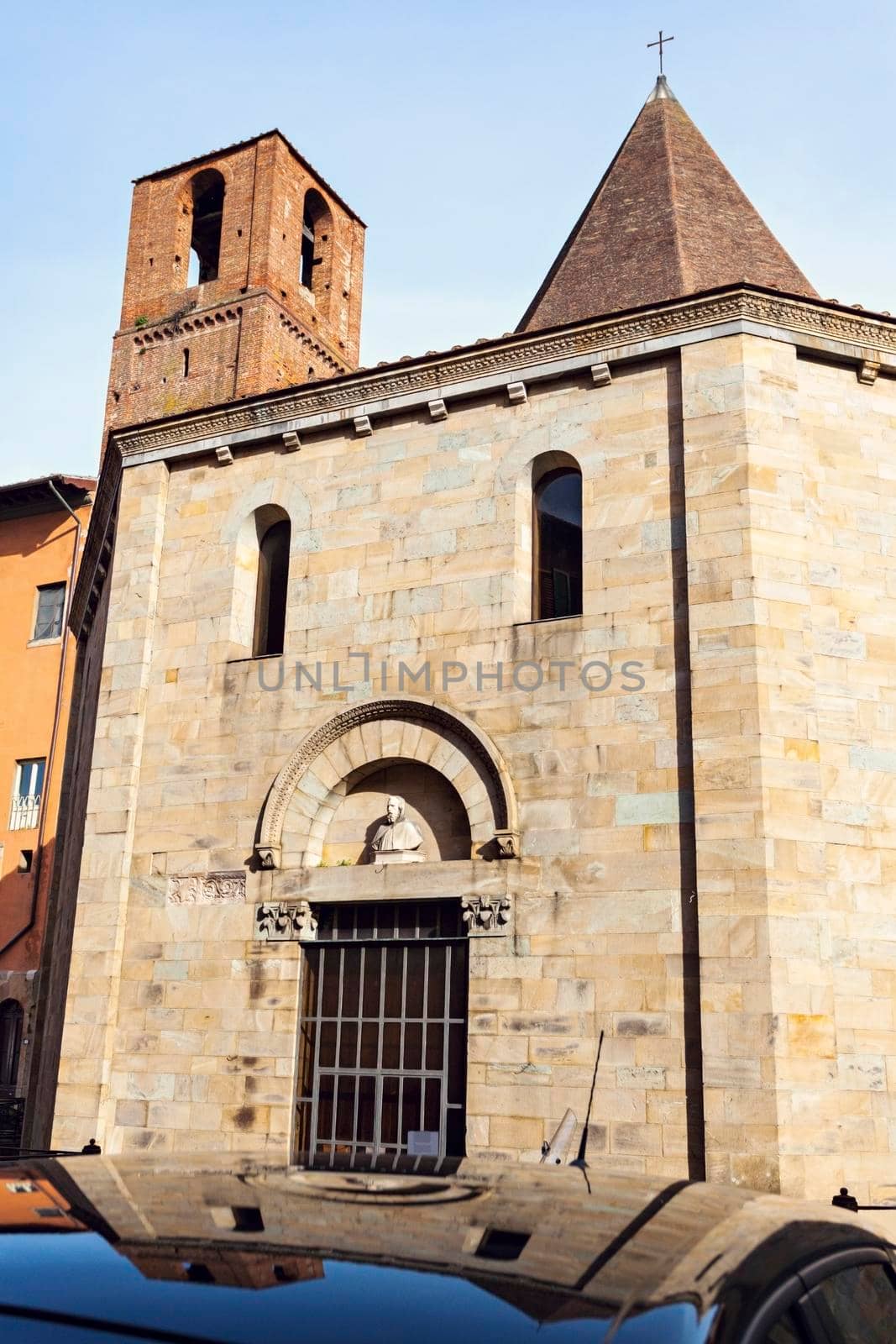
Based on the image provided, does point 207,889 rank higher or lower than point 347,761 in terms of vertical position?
lower

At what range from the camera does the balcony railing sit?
3133cm

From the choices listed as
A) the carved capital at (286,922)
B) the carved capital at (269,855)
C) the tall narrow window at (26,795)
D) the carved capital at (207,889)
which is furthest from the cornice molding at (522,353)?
the tall narrow window at (26,795)

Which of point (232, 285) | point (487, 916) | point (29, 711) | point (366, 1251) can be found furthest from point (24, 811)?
point (366, 1251)

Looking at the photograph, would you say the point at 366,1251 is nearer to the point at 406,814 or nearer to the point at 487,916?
the point at 487,916

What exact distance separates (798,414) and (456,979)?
636cm

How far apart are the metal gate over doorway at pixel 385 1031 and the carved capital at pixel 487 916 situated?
0.25 meters

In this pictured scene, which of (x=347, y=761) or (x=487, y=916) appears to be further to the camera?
(x=347, y=761)

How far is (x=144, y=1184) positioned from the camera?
267 cm

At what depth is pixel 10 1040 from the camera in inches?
1190

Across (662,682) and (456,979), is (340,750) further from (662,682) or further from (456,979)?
(662,682)

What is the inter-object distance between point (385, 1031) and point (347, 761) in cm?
270

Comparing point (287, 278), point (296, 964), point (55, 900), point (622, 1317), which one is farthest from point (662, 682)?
point (287, 278)

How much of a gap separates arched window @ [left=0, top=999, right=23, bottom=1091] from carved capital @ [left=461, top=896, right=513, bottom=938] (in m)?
21.1

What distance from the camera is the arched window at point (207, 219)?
32.6 m
